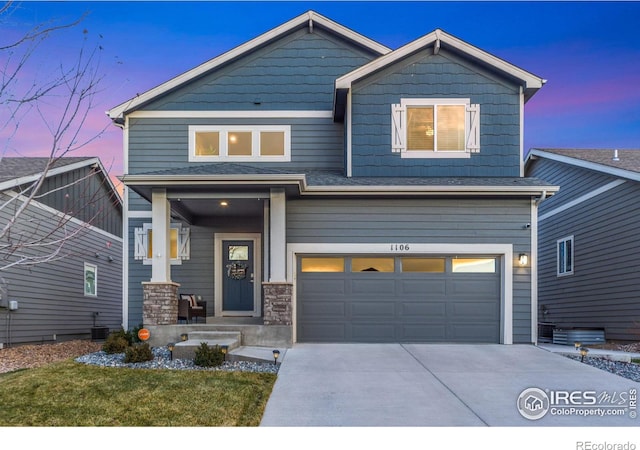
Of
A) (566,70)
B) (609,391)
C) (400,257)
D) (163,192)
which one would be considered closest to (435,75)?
(566,70)

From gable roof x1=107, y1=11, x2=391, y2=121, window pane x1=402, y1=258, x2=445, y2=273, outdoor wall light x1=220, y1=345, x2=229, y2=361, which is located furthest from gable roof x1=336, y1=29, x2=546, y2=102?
outdoor wall light x1=220, y1=345, x2=229, y2=361

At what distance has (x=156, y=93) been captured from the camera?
12.8 meters

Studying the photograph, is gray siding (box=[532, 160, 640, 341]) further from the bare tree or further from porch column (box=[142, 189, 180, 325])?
the bare tree

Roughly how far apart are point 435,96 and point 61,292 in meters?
10.5

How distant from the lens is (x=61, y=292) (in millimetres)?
14336

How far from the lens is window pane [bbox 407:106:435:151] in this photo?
38.8ft

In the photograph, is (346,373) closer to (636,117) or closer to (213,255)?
(213,255)

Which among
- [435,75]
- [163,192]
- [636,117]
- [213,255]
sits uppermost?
[435,75]

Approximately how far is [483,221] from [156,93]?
25.8 ft

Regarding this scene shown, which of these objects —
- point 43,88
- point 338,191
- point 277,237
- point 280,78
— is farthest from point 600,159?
point 43,88

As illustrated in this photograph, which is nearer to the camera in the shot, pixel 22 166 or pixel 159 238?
pixel 159 238

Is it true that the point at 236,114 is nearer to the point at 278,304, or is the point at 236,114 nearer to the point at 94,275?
the point at 278,304

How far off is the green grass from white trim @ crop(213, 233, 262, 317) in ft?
14.9

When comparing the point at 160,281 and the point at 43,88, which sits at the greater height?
the point at 43,88
